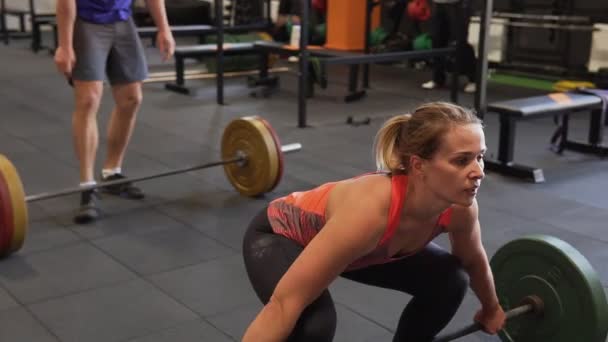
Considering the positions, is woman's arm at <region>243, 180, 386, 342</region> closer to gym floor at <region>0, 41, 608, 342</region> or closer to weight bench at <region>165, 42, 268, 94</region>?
gym floor at <region>0, 41, 608, 342</region>

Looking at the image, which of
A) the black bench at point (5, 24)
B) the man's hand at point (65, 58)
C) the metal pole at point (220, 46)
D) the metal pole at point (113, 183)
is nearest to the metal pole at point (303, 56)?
the metal pole at point (220, 46)

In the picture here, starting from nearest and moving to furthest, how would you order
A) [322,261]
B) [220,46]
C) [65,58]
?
[322,261] → [65,58] → [220,46]

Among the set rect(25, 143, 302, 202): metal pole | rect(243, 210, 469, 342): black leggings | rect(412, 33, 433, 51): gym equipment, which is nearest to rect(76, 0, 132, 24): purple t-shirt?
rect(25, 143, 302, 202): metal pole

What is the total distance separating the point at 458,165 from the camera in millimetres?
1318

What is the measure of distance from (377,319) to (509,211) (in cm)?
115

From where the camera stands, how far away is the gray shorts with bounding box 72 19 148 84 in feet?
9.38

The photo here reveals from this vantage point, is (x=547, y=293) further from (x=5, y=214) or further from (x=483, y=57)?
(x=483, y=57)

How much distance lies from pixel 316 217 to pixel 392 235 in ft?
0.52

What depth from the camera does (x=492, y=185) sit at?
3432mm

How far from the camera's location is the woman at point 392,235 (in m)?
1.32

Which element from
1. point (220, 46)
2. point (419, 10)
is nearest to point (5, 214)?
point (220, 46)

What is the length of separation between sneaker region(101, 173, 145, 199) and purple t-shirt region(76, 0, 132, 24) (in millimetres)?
673

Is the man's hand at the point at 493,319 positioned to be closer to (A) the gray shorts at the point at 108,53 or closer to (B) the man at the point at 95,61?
(B) the man at the point at 95,61

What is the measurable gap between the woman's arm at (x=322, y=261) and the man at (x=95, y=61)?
171 cm
